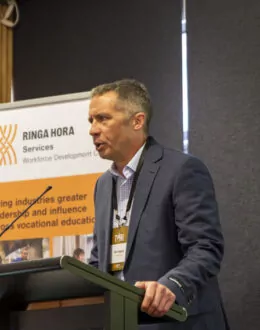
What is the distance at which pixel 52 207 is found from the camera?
3650 mm

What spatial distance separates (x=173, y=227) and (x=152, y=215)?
0.08 m

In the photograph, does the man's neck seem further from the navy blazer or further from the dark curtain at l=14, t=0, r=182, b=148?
the dark curtain at l=14, t=0, r=182, b=148

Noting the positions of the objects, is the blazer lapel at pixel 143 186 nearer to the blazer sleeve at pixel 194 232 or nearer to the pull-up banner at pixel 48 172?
the blazer sleeve at pixel 194 232

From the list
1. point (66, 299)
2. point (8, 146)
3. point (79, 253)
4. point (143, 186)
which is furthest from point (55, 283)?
point (8, 146)

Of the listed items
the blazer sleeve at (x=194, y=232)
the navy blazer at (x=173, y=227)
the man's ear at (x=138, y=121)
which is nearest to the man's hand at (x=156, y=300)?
the blazer sleeve at (x=194, y=232)

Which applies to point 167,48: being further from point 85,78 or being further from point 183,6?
point 85,78

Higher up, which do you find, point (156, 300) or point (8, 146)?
point (8, 146)

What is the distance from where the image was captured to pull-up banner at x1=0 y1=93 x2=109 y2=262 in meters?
3.60

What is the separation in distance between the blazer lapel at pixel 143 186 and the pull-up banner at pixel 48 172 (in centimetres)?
117

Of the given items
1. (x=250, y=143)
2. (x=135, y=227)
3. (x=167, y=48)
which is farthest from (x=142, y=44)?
(x=135, y=227)

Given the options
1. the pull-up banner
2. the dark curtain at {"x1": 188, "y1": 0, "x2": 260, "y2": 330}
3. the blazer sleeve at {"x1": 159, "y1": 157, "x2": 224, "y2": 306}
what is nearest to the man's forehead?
the blazer sleeve at {"x1": 159, "y1": 157, "x2": 224, "y2": 306}

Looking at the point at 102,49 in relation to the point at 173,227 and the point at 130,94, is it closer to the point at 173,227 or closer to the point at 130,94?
the point at 130,94

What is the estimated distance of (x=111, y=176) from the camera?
2.59m

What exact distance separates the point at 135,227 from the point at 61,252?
4.54ft
